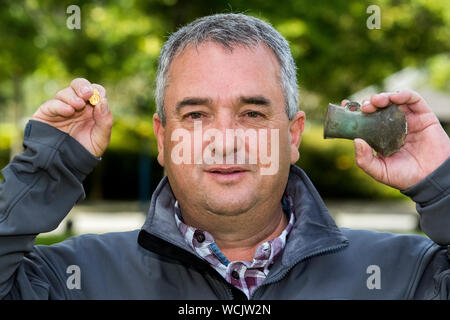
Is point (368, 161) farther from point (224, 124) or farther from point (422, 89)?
point (422, 89)

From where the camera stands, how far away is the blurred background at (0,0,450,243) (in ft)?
28.9

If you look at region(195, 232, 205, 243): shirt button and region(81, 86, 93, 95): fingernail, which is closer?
region(81, 86, 93, 95): fingernail

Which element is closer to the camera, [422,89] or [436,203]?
[436,203]

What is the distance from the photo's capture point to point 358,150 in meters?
2.40

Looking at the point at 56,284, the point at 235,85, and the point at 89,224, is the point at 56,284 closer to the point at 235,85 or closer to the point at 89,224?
the point at 235,85

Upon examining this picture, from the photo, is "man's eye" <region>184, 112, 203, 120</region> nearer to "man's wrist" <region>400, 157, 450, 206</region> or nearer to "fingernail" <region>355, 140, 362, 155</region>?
"fingernail" <region>355, 140, 362, 155</region>

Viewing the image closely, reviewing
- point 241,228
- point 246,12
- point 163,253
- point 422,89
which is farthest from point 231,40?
point 422,89

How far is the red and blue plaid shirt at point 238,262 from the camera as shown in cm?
253

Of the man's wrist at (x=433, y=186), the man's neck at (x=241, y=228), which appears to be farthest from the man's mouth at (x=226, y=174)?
the man's wrist at (x=433, y=186)

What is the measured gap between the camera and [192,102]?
2.43m

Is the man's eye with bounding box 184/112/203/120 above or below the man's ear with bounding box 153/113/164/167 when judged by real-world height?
above

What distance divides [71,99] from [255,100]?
2.46 ft

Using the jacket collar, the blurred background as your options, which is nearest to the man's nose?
the jacket collar

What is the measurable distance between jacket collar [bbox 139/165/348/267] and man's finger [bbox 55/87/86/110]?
58 centimetres
